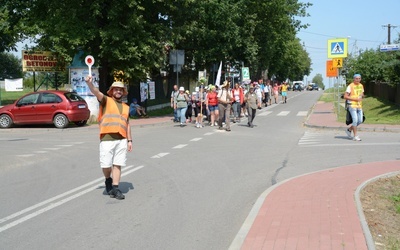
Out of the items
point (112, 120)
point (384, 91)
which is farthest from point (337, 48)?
point (112, 120)

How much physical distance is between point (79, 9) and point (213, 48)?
1494 cm

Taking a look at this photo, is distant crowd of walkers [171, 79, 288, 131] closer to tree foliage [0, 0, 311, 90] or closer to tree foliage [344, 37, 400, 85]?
tree foliage [0, 0, 311, 90]

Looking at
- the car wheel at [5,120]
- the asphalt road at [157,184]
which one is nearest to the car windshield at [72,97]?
the car wheel at [5,120]

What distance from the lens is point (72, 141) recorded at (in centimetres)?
1644

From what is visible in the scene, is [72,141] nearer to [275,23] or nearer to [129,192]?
[129,192]

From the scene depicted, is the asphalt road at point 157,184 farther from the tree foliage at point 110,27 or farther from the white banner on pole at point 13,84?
the white banner on pole at point 13,84

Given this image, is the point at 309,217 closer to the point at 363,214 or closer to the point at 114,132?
the point at 363,214

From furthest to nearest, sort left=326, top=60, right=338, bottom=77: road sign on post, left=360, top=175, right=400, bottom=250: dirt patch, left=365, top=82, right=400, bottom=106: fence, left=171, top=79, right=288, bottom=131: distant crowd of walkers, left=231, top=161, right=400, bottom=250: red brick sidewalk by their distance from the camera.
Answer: left=326, top=60, right=338, bottom=77: road sign on post → left=365, top=82, right=400, bottom=106: fence → left=171, top=79, right=288, bottom=131: distant crowd of walkers → left=360, top=175, right=400, bottom=250: dirt patch → left=231, top=161, right=400, bottom=250: red brick sidewalk

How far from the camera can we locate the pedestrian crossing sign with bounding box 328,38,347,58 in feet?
72.2

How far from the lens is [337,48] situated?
871 inches

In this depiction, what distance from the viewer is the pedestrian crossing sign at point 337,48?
72.2ft

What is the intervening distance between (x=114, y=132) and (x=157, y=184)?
164 centimetres

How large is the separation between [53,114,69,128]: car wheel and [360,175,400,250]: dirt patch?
1542 centimetres

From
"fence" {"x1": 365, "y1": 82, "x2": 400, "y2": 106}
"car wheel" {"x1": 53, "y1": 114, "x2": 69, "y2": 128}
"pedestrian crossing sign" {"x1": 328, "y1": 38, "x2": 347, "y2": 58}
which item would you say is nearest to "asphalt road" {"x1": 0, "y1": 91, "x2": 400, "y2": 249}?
"car wheel" {"x1": 53, "y1": 114, "x2": 69, "y2": 128}
